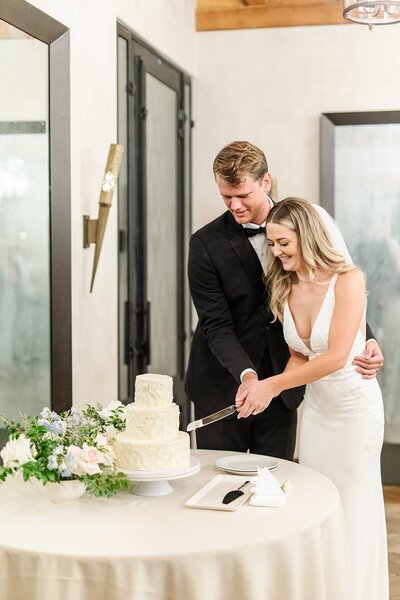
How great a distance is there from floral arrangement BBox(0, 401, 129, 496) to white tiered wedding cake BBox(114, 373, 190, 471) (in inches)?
1.9

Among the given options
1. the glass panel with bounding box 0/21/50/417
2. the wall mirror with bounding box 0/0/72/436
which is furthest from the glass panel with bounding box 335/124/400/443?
the glass panel with bounding box 0/21/50/417

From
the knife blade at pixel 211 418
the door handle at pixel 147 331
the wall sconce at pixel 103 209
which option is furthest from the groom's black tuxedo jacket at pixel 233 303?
the door handle at pixel 147 331

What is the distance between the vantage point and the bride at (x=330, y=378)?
2.72m

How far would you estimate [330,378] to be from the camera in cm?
283

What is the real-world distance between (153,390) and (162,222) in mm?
2660

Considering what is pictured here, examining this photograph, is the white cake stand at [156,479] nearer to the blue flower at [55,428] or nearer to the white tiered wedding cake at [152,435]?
the white tiered wedding cake at [152,435]

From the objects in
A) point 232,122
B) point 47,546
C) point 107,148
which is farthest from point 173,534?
point 232,122

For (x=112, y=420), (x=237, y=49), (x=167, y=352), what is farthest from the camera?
(x=237, y=49)

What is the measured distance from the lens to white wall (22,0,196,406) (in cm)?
346

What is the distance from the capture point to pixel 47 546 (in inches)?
73.9

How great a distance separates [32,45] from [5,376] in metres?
1.17

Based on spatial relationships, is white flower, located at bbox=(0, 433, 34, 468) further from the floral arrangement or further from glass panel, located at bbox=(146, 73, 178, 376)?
glass panel, located at bbox=(146, 73, 178, 376)

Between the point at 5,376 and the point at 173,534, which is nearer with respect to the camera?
the point at 173,534

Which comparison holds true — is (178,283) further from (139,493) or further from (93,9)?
(139,493)
